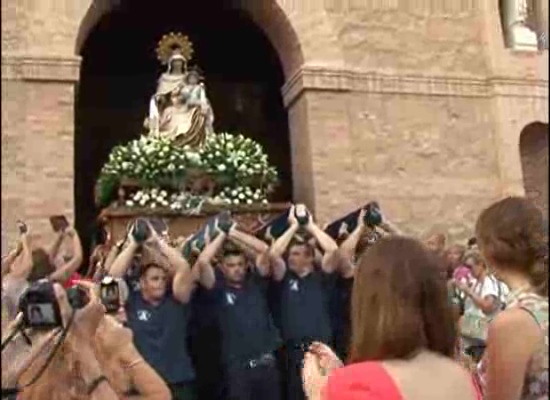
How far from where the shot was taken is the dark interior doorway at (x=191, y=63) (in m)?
15.6

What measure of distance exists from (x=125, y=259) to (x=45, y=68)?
6.84m

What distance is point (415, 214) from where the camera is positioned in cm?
1347

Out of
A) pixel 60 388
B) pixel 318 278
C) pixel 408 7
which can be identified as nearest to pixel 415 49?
pixel 408 7

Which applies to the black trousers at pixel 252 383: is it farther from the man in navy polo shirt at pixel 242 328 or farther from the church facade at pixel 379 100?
the church facade at pixel 379 100

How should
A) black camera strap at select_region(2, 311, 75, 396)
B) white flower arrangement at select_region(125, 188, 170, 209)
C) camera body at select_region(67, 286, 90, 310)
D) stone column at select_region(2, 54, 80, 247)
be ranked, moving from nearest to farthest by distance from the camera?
black camera strap at select_region(2, 311, 75, 396), camera body at select_region(67, 286, 90, 310), white flower arrangement at select_region(125, 188, 170, 209), stone column at select_region(2, 54, 80, 247)

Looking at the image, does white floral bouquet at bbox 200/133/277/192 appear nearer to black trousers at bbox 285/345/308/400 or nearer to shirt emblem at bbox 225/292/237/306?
black trousers at bbox 285/345/308/400

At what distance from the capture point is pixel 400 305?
2.31m

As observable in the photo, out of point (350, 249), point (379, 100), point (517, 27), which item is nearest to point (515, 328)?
point (350, 249)

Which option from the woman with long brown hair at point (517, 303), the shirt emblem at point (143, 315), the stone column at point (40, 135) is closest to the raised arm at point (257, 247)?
the shirt emblem at point (143, 315)

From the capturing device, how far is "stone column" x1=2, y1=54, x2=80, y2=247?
11805 mm

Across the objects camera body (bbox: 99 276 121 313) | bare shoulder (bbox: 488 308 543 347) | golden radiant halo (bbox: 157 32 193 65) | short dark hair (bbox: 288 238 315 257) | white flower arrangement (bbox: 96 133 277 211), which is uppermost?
golden radiant halo (bbox: 157 32 193 65)

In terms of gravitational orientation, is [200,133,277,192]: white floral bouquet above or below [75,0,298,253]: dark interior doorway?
below

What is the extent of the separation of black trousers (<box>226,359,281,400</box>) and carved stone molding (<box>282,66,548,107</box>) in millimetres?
7553

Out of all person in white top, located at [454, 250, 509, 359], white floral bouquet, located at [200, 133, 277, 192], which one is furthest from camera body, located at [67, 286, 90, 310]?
white floral bouquet, located at [200, 133, 277, 192]
